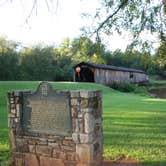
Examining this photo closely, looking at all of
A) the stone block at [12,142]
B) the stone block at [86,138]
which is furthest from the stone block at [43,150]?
the stone block at [86,138]

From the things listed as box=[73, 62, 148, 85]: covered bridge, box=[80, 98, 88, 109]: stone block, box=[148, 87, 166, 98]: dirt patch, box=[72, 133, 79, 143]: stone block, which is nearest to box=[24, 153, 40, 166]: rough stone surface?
box=[72, 133, 79, 143]: stone block

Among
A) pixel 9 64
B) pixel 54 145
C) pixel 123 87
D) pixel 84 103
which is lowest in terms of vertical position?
pixel 123 87

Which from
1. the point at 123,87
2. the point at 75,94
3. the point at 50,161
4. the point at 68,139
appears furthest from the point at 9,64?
the point at 75,94

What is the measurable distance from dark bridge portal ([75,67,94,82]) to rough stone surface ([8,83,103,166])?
37.0 meters

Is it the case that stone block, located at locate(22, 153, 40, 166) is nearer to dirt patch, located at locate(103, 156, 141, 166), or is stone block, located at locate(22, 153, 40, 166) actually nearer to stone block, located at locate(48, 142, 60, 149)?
stone block, located at locate(48, 142, 60, 149)

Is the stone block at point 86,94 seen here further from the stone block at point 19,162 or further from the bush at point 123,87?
the bush at point 123,87

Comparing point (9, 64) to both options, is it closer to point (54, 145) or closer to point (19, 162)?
point (19, 162)

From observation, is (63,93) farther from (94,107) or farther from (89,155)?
(89,155)

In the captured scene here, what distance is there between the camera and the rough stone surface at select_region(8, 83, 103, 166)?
595cm

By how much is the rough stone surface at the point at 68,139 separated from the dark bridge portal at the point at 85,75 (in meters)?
37.0

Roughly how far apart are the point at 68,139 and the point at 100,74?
36.3m

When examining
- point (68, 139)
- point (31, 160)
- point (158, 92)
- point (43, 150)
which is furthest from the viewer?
point (158, 92)

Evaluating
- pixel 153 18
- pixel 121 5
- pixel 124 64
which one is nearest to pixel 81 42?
pixel 121 5

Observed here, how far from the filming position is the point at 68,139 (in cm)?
612
